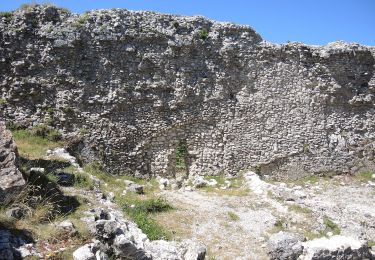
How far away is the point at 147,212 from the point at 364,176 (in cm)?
1175

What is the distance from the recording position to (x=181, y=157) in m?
17.4

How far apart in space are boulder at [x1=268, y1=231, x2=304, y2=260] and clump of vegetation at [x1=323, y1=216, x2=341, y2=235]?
242 cm

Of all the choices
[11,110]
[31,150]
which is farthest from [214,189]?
[11,110]

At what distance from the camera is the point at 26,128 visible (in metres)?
15.7

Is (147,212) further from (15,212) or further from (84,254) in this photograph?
(84,254)

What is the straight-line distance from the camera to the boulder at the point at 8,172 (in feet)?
26.2

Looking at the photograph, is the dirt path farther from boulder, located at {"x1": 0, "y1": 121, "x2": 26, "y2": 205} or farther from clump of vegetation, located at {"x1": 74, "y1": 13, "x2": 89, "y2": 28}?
clump of vegetation, located at {"x1": 74, "y1": 13, "x2": 89, "y2": 28}

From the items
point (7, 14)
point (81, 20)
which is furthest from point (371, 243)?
point (7, 14)

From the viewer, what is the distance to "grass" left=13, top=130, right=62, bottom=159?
14.4 m

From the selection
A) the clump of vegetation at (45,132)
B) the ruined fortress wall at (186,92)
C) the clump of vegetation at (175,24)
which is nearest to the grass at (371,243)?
the ruined fortress wall at (186,92)

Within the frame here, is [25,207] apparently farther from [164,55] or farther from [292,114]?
[292,114]

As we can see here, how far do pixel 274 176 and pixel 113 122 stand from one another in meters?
7.36

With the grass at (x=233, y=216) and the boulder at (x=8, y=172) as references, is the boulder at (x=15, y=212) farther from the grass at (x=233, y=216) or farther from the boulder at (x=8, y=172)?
the grass at (x=233, y=216)

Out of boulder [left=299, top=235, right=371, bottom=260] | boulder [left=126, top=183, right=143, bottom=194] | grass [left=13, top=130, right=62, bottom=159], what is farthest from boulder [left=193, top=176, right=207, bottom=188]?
boulder [left=299, top=235, right=371, bottom=260]
